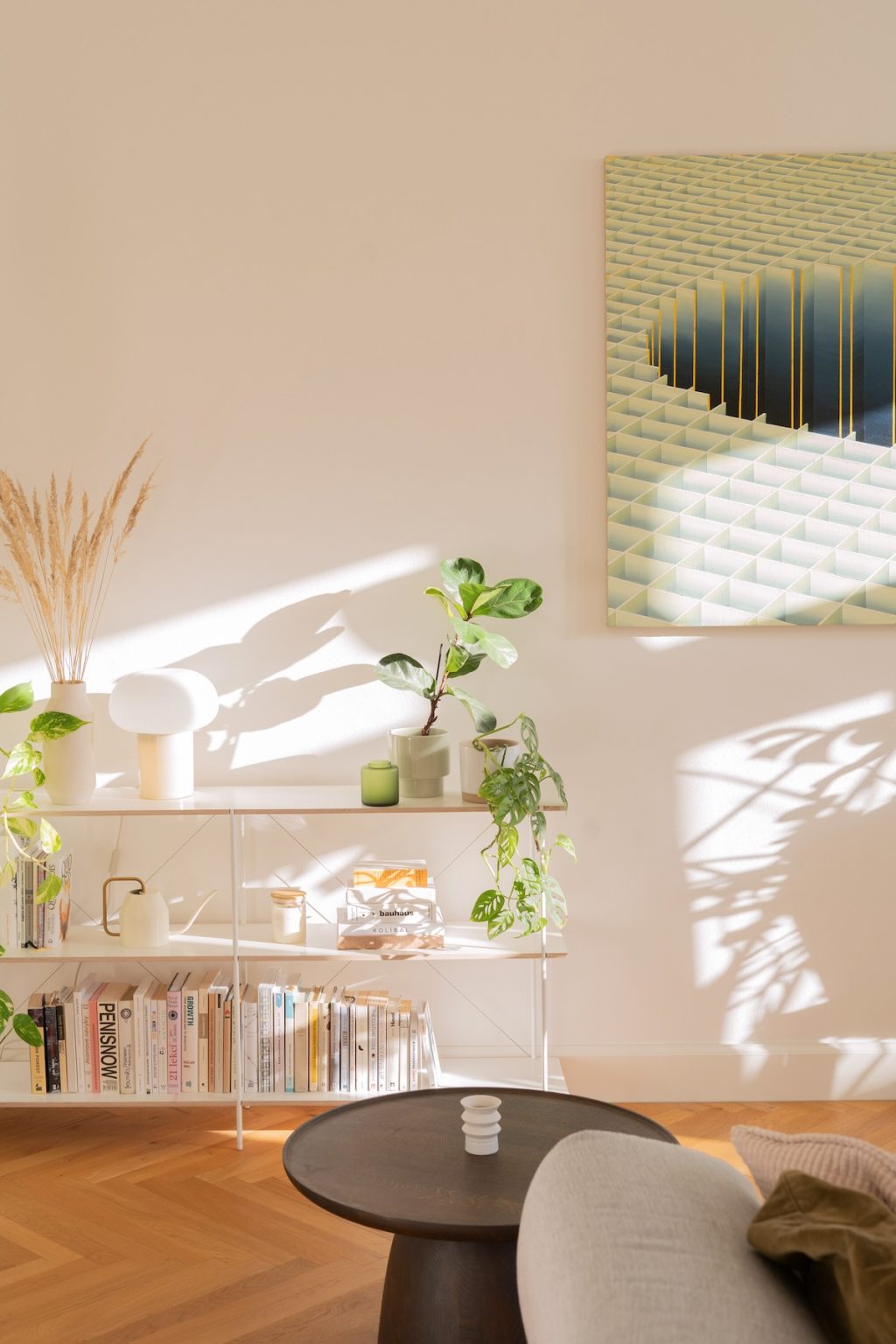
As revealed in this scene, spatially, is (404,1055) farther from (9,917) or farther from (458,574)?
(458,574)

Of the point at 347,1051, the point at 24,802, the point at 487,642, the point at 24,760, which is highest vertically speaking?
the point at 487,642

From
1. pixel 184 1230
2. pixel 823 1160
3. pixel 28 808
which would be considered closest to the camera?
pixel 823 1160

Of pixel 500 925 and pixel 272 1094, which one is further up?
pixel 500 925

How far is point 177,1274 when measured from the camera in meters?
2.42

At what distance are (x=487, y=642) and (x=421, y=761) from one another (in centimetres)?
36

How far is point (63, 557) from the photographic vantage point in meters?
3.16

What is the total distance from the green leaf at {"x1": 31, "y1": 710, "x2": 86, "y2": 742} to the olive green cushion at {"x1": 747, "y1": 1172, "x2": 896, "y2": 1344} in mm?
2206

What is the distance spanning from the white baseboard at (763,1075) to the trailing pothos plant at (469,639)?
1111 millimetres

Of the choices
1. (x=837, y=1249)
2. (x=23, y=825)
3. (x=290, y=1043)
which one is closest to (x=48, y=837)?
(x=23, y=825)

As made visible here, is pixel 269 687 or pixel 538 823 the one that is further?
pixel 269 687

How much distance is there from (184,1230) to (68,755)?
1.18 m

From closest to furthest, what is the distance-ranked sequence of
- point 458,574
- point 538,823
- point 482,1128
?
point 482,1128 → point 538,823 → point 458,574

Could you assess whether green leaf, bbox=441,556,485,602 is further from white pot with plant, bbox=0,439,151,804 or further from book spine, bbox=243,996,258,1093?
book spine, bbox=243,996,258,1093

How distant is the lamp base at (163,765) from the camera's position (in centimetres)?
309
